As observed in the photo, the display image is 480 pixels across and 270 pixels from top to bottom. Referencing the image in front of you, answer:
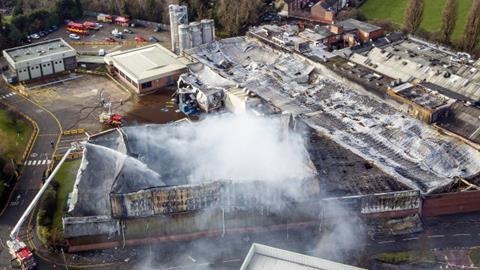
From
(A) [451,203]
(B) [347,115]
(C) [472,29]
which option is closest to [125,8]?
(B) [347,115]

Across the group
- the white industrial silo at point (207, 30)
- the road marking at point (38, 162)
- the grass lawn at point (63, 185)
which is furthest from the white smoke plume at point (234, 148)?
the white industrial silo at point (207, 30)

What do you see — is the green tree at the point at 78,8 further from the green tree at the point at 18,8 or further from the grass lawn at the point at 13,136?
the grass lawn at the point at 13,136

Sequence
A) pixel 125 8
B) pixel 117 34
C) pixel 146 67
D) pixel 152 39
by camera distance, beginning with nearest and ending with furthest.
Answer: pixel 146 67 < pixel 152 39 < pixel 117 34 < pixel 125 8

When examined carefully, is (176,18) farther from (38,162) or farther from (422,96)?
(422,96)

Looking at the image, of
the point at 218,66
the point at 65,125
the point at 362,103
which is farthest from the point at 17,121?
the point at 362,103

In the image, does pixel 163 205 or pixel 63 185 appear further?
pixel 63 185

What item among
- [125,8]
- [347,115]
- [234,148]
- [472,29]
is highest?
[472,29]
